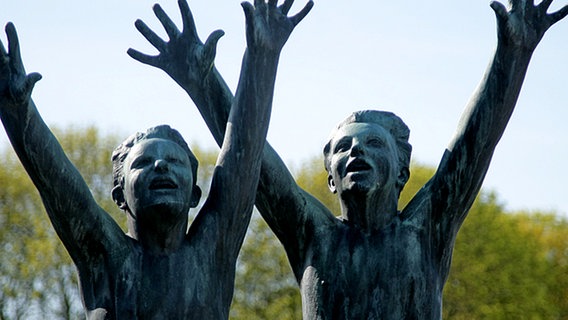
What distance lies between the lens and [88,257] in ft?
33.1

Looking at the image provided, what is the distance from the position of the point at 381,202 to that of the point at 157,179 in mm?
1676

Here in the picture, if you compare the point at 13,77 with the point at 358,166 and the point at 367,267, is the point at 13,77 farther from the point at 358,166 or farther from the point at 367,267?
the point at 367,267

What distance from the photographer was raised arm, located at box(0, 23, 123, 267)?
31.7 feet

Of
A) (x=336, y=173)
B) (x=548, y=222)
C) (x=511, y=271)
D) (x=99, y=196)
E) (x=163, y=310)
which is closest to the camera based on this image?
(x=163, y=310)

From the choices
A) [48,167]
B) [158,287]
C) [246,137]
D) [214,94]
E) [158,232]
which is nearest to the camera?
[48,167]

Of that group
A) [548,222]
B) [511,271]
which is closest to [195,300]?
[511,271]

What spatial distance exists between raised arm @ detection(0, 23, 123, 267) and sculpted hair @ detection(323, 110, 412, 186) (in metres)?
1.85

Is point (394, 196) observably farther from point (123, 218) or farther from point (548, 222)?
point (548, 222)

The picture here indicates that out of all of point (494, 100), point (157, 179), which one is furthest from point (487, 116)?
point (157, 179)

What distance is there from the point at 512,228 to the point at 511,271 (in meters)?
1.90

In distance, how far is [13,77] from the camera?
9.70 m

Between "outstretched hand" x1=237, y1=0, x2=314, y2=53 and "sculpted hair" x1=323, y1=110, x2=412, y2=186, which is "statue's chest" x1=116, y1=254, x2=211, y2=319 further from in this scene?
"outstretched hand" x1=237, y1=0, x2=314, y2=53

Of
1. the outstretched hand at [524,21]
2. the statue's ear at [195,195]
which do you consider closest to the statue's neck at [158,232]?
the statue's ear at [195,195]

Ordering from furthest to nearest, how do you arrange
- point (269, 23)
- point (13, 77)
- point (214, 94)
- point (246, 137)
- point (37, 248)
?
point (37, 248)
point (214, 94)
point (269, 23)
point (246, 137)
point (13, 77)
